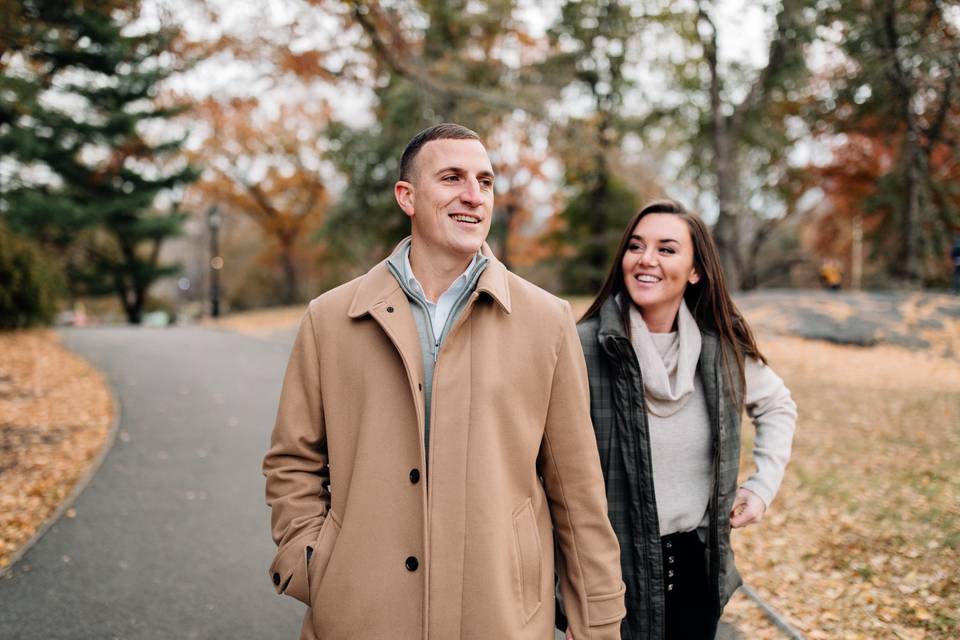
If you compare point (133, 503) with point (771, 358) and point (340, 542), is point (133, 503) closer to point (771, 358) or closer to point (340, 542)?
point (340, 542)

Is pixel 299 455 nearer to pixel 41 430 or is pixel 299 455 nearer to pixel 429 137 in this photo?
pixel 429 137

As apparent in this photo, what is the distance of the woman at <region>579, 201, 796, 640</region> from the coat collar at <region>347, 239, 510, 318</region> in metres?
0.52

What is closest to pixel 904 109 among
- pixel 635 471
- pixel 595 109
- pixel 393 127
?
pixel 595 109

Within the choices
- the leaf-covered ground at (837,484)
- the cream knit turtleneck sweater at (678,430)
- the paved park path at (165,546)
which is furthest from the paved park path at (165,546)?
the cream knit turtleneck sweater at (678,430)

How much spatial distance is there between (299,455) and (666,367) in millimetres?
1377

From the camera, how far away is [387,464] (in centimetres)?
195

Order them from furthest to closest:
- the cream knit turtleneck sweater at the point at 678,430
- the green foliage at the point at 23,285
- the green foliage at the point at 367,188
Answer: the green foliage at the point at 367,188 → the green foliage at the point at 23,285 → the cream knit turtleneck sweater at the point at 678,430

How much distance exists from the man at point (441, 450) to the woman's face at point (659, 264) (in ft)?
1.70

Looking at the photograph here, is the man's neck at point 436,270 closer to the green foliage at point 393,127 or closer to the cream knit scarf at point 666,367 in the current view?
the cream knit scarf at point 666,367

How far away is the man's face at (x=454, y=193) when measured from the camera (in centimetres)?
211

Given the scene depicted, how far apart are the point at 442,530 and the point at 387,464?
25cm

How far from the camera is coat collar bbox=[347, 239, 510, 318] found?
202 cm

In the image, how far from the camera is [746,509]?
2.53 m

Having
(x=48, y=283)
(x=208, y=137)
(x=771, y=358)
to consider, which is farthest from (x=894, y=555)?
(x=208, y=137)
